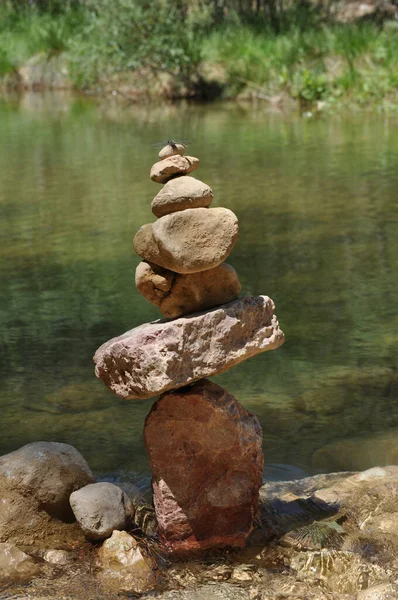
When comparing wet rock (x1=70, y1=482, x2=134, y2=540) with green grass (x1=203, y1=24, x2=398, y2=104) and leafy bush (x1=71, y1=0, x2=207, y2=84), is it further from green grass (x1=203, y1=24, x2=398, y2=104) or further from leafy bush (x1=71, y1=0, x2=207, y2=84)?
leafy bush (x1=71, y1=0, x2=207, y2=84)

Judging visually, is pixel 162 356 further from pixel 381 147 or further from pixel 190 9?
pixel 190 9

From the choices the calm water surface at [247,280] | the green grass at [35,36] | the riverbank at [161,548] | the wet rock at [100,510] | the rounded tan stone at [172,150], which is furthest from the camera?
the green grass at [35,36]

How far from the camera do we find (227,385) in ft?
17.4

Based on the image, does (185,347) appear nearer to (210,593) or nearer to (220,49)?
(210,593)

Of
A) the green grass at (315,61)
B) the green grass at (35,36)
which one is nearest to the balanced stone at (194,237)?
the green grass at (315,61)

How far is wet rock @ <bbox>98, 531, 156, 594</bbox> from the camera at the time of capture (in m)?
3.37

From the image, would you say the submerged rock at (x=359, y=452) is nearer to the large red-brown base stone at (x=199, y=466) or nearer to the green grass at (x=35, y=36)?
the large red-brown base stone at (x=199, y=466)

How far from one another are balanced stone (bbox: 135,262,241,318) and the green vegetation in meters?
13.2

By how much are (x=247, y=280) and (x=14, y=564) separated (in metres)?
3.92

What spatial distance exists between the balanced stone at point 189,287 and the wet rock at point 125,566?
869 mm

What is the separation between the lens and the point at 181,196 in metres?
3.59

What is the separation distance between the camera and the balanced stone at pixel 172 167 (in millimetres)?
3697

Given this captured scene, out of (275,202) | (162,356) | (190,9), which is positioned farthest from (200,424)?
(190,9)

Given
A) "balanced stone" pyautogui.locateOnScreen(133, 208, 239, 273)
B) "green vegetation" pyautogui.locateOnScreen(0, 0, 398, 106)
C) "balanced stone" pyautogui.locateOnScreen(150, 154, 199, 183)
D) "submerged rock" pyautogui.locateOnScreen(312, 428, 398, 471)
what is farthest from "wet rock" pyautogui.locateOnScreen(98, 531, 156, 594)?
"green vegetation" pyautogui.locateOnScreen(0, 0, 398, 106)
